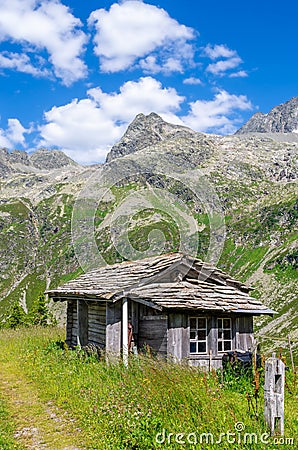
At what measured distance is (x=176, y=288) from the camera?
51.3 ft

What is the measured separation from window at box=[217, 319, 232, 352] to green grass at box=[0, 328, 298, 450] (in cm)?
197

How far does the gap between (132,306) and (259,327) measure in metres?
83.0

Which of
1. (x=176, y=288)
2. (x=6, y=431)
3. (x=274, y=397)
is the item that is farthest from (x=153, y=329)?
(x=274, y=397)

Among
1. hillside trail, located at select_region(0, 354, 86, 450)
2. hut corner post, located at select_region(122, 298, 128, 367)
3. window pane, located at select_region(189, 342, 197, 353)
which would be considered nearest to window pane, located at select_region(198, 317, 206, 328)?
window pane, located at select_region(189, 342, 197, 353)

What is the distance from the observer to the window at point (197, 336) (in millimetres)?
15133

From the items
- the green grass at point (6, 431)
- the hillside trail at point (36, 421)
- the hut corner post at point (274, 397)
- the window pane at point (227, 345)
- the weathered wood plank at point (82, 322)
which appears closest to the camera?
the hut corner post at point (274, 397)

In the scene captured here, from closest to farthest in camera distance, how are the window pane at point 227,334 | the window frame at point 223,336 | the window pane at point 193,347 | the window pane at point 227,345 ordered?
1. the window pane at point 193,347
2. the window frame at point 223,336
3. the window pane at point 227,345
4. the window pane at point 227,334

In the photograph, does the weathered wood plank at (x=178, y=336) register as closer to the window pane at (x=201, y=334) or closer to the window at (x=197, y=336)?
the window at (x=197, y=336)

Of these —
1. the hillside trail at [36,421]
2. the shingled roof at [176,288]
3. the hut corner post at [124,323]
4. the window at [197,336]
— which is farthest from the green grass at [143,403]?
the shingled roof at [176,288]

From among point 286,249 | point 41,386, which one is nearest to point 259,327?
point 286,249

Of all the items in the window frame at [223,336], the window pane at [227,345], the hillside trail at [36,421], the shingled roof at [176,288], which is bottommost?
the hillside trail at [36,421]

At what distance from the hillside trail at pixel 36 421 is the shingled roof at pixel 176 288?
3.90 metres

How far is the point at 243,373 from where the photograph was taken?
1495 cm

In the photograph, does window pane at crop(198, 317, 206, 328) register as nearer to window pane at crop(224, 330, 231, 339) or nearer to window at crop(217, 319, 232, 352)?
window at crop(217, 319, 232, 352)
